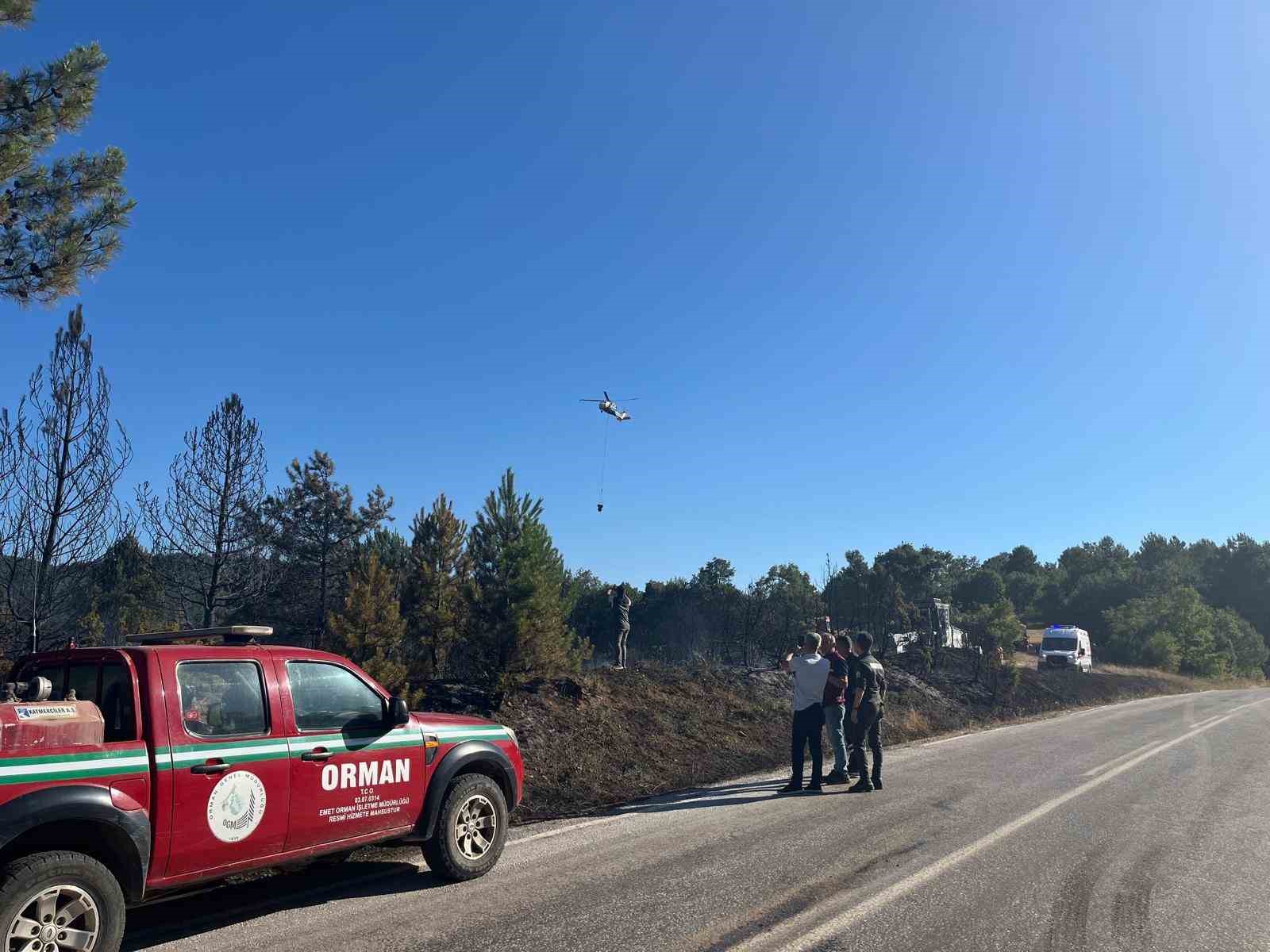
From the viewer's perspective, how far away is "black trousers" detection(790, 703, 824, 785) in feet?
33.2

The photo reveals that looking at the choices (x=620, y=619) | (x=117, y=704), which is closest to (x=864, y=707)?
(x=117, y=704)

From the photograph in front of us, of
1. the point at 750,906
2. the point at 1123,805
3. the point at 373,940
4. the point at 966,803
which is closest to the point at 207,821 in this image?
the point at 373,940

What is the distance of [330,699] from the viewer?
5.95 meters

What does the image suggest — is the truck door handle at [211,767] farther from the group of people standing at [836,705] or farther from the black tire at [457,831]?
the group of people standing at [836,705]

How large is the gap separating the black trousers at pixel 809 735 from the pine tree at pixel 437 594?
11.2 meters

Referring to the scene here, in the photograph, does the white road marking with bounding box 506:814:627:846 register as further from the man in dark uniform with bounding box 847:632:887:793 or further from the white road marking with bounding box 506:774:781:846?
the man in dark uniform with bounding box 847:632:887:793

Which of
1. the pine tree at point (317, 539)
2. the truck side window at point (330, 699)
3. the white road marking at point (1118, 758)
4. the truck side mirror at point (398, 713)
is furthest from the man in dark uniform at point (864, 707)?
the pine tree at point (317, 539)

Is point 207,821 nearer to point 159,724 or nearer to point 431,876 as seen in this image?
point 159,724

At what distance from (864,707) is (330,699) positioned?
6.62 m

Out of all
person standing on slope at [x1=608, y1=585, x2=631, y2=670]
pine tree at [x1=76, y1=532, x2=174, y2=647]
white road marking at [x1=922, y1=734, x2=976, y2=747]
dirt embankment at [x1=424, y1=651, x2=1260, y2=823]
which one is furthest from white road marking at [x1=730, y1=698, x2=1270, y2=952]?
person standing on slope at [x1=608, y1=585, x2=631, y2=670]

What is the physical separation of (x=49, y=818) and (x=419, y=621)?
61.3 ft

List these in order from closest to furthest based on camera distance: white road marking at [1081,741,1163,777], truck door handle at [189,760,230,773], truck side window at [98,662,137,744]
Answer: truck side window at [98,662,137,744] < truck door handle at [189,760,230,773] < white road marking at [1081,741,1163,777]

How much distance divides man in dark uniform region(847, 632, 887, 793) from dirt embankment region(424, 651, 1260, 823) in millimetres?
2081

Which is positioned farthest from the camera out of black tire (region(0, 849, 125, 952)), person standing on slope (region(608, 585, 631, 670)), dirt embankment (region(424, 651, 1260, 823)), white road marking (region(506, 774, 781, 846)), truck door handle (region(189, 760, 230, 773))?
person standing on slope (region(608, 585, 631, 670))
